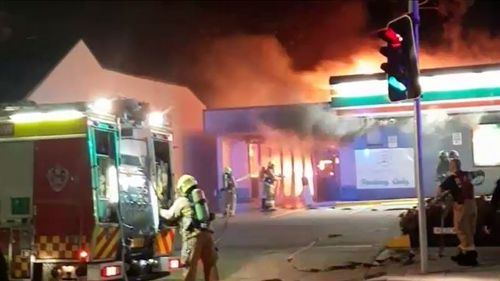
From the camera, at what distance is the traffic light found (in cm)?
1045

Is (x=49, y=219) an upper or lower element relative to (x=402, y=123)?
lower

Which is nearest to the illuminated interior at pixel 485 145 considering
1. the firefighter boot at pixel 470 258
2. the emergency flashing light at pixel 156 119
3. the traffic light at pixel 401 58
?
the firefighter boot at pixel 470 258

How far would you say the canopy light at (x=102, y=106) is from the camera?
9097 millimetres

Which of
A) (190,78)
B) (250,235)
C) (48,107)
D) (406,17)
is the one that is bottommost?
(250,235)

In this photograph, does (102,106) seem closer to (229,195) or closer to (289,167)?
(229,195)

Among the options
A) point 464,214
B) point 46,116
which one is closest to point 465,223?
point 464,214

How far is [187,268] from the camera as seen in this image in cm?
1008

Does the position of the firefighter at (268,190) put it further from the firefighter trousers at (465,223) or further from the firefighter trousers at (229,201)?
the firefighter trousers at (465,223)

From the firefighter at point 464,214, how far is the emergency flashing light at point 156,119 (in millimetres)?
4046

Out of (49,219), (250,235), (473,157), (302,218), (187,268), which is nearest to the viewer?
(49,219)

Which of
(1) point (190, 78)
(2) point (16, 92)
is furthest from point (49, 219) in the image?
(1) point (190, 78)

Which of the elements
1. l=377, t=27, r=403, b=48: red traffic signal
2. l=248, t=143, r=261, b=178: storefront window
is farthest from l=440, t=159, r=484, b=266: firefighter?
l=248, t=143, r=261, b=178: storefront window

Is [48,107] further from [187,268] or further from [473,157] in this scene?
[473,157]

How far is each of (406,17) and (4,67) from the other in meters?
13.1
